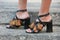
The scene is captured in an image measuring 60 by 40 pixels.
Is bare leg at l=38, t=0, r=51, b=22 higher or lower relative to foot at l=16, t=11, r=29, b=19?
higher

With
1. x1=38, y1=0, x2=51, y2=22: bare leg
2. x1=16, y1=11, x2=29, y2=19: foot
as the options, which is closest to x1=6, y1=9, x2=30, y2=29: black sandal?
x1=16, y1=11, x2=29, y2=19: foot

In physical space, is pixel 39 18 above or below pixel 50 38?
above

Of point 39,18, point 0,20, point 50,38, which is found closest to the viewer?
point 50,38

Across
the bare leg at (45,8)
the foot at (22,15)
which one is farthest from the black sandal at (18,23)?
the bare leg at (45,8)

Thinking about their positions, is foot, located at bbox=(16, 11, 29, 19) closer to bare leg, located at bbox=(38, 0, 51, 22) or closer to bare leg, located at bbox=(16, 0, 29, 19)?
bare leg, located at bbox=(16, 0, 29, 19)

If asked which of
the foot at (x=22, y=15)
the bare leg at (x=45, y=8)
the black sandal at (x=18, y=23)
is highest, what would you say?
the bare leg at (x=45, y=8)

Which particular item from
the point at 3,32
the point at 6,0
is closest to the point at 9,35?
the point at 3,32

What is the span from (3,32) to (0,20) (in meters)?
0.31

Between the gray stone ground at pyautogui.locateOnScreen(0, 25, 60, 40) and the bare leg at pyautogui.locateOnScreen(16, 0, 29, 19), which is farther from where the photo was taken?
the bare leg at pyautogui.locateOnScreen(16, 0, 29, 19)

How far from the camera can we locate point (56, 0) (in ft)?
8.71

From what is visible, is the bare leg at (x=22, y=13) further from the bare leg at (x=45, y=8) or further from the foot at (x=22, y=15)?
the bare leg at (x=45, y=8)

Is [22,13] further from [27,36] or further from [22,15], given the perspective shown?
[27,36]

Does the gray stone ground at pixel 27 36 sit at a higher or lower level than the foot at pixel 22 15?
lower

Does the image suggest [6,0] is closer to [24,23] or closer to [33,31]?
[24,23]
